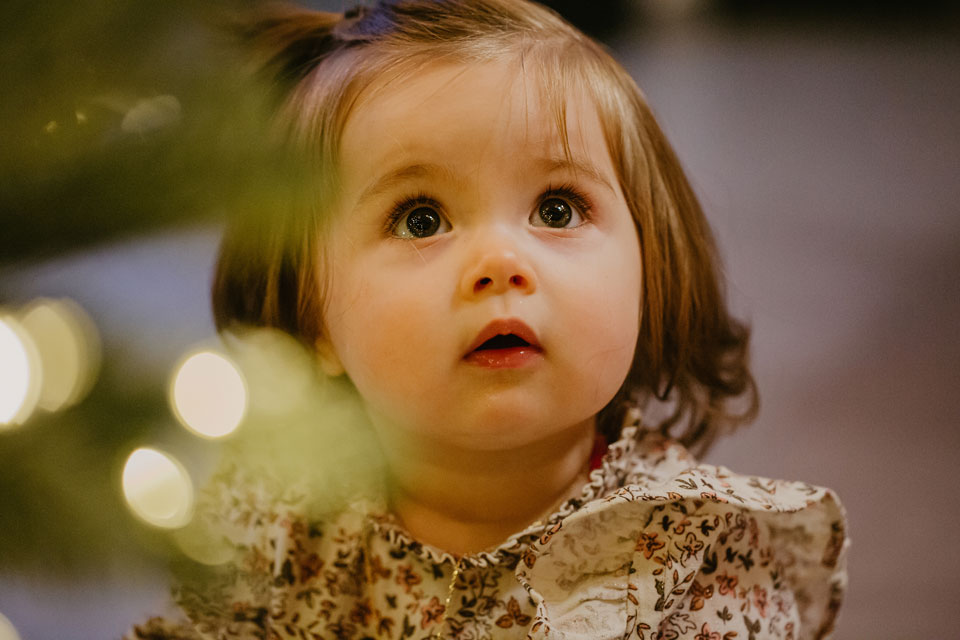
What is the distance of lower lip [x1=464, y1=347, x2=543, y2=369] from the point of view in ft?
1.83

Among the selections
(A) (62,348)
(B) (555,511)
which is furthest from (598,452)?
(A) (62,348)

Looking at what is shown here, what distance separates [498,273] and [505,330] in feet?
0.13

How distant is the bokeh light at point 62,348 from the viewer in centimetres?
45

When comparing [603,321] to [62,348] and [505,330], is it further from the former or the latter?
[62,348]

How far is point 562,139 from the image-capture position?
1.93 feet

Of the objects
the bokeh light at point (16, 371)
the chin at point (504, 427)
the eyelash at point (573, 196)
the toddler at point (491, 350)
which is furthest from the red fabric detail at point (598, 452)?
the bokeh light at point (16, 371)

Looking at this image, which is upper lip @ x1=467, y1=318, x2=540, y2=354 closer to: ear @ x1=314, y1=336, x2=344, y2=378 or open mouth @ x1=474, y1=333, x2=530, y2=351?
open mouth @ x1=474, y1=333, x2=530, y2=351

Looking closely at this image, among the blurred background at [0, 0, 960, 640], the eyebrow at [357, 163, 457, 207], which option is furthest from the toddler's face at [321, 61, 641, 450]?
the blurred background at [0, 0, 960, 640]

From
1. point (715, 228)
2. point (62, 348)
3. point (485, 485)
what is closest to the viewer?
point (62, 348)

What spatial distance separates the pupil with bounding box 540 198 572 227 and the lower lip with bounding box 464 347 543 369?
10 centimetres

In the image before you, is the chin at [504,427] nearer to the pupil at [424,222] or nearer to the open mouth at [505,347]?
the open mouth at [505,347]

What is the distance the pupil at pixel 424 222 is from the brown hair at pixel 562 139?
70 millimetres

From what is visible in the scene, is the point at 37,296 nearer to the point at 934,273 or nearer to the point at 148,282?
the point at 148,282

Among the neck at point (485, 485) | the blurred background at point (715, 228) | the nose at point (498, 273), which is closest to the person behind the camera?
the blurred background at point (715, 228)
